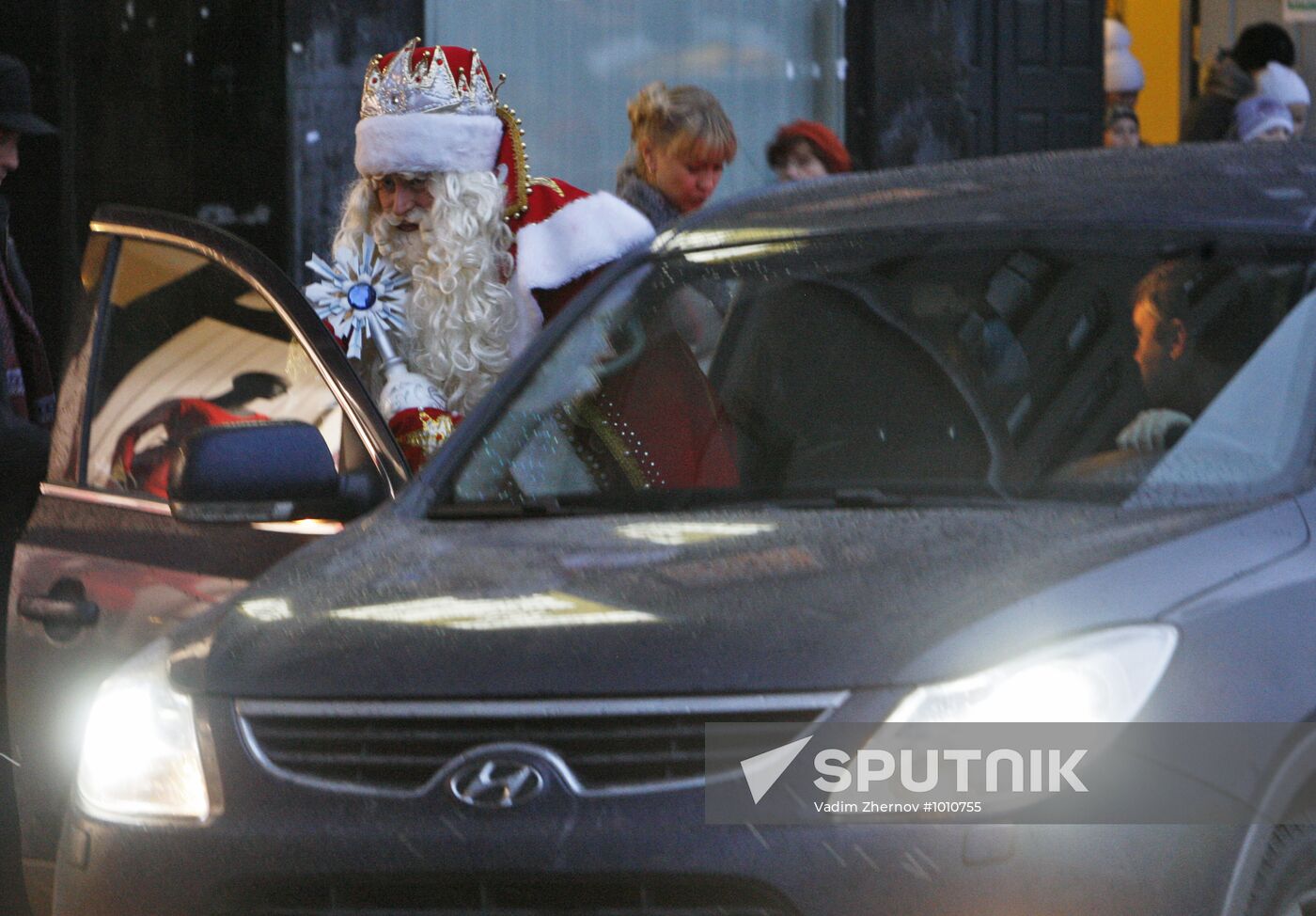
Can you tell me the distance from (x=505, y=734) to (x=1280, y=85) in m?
9.80

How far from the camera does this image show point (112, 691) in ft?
11.4

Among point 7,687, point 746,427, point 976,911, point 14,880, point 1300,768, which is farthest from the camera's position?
point 14,880

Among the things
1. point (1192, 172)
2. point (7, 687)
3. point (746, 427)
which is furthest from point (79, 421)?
point (1192, 172)

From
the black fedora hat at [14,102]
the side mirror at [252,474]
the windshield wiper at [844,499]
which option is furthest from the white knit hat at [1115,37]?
the windshield wiper at [844,499]

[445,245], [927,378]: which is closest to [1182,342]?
[927,378]

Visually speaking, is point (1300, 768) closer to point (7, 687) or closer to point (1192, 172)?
point (1192, 172)

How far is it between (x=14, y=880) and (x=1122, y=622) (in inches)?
117

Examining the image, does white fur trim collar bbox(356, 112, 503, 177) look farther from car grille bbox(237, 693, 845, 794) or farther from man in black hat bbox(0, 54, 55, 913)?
car grille bbox(237, 693, 845, 794)

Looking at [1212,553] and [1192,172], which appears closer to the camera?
[1212,553]

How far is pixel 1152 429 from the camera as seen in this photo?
364 centimetres

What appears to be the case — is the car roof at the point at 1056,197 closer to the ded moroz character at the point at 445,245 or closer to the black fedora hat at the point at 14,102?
the ded moroz character at the point at 445,245

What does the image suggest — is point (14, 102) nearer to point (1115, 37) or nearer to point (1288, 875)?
point (1288, 875)

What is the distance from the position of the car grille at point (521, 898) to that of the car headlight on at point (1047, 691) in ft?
0.99

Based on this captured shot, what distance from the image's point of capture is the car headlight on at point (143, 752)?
128 inches
